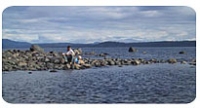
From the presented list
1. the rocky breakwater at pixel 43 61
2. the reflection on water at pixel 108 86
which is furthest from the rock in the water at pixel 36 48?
the reflection on water at pixel 108 86

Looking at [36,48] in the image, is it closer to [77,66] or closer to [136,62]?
[77,66]

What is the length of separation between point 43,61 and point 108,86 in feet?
3.99

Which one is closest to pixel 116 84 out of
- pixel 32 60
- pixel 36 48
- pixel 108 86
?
pixel 108 86

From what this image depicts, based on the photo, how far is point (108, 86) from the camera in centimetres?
722

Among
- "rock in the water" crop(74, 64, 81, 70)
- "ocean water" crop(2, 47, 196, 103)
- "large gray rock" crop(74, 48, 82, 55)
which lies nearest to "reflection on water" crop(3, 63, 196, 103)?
"ocean water" crop(2, 47, 196, 103)

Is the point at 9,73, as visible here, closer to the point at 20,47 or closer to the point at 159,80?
the point at 20,47

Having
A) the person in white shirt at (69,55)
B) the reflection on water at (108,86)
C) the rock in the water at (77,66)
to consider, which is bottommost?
the reflection on water at (108,86)

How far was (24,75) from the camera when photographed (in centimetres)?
761

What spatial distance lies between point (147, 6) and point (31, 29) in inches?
58.6

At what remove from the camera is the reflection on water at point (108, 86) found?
701cm

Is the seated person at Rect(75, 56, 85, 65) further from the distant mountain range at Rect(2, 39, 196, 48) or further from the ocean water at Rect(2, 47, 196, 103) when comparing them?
the distant mountain range at Rect(2, 39, 196, 48)

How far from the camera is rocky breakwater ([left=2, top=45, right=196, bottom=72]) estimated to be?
24.1ft

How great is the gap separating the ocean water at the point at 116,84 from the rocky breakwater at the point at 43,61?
108 mm
